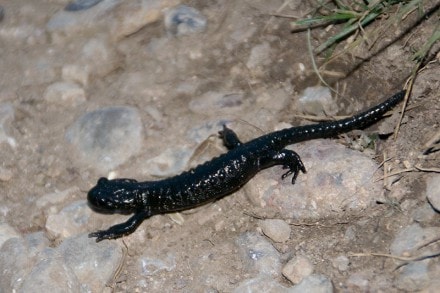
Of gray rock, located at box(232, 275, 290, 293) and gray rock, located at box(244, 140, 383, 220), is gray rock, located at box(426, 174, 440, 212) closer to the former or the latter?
gray rock, located at box(244, 140, 383, 220)

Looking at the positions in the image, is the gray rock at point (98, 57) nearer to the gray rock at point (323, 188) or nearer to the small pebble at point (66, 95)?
the small pebble at point (66, 95)

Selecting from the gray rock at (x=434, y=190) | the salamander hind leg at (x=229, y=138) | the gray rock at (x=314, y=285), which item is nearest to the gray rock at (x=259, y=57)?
the salamander hind leg at (x=229, y=138)

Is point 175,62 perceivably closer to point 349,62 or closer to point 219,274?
point 349,62

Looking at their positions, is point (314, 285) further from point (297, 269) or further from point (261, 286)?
point (261, 286)

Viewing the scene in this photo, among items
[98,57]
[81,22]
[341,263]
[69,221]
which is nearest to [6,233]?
[69,221]

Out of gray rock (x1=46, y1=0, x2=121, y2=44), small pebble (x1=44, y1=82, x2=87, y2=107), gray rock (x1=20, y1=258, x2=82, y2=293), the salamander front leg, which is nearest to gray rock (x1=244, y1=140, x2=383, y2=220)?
the salamander front leg

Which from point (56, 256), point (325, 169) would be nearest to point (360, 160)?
point (325, 169)
